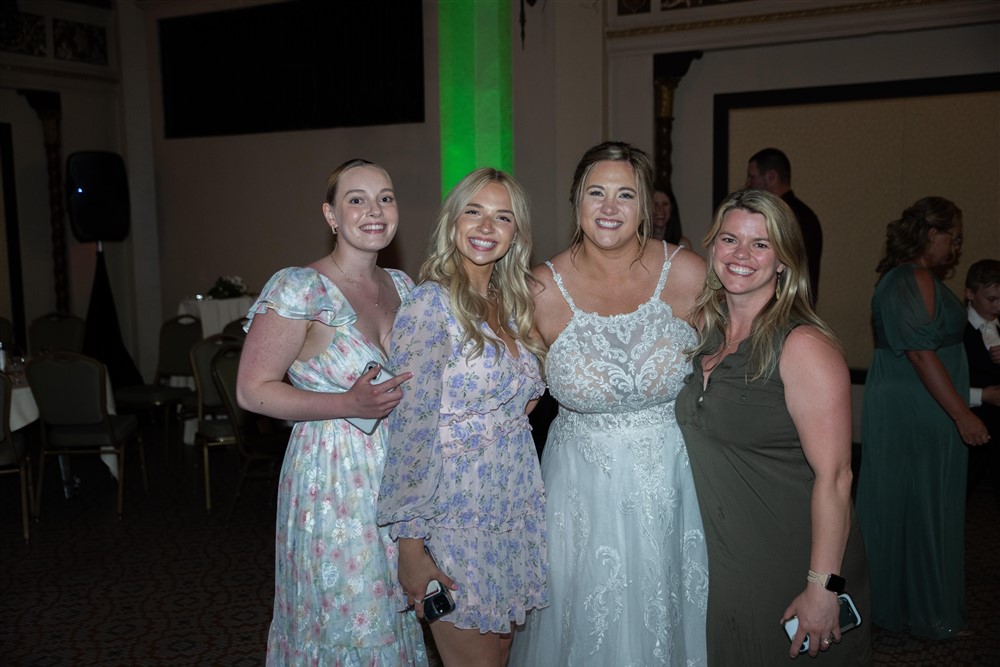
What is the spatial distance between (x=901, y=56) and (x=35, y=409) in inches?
235

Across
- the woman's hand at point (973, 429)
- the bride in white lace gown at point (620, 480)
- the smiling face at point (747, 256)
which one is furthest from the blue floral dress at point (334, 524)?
the woman's hand at point (973, 429)

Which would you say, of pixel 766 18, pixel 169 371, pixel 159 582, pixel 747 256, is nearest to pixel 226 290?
pixel 169 371

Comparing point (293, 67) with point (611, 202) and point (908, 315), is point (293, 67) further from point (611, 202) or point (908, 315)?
point (611, 202)

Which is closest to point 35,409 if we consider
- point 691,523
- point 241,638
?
point 241,638

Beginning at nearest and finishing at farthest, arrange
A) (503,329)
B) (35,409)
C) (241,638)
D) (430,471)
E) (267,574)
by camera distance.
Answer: (430,471), (503,329), (241,638), (267,574), (35,409)

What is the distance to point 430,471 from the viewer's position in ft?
6.84

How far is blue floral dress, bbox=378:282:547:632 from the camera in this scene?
2.07 m

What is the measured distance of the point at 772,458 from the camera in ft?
6.70

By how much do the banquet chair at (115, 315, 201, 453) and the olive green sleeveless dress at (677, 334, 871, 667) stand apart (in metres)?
5.34

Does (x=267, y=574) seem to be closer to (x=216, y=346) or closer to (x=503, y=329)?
(x=216, y=346)

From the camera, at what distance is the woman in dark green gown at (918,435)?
11.7ft

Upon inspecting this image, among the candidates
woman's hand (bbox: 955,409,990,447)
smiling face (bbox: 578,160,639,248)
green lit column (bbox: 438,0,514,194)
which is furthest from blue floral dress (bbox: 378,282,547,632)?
green lit column (bbox: 438,0,514,194)

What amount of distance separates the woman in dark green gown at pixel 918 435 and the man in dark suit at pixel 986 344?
0.92 feet

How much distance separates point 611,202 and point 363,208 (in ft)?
2.10
